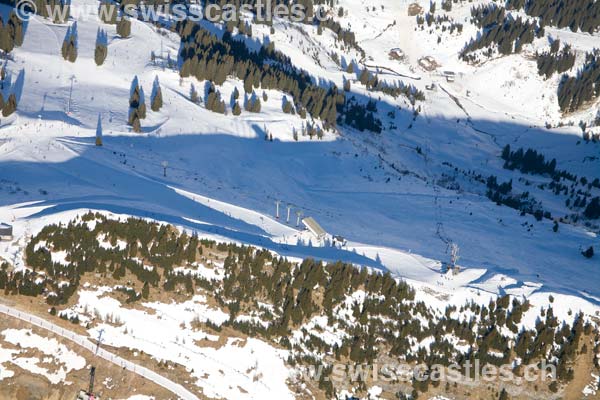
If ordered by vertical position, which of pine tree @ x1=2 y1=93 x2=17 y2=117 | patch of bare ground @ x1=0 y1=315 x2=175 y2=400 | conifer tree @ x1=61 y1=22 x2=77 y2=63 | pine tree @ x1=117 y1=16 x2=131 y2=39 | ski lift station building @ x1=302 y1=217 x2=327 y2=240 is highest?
pine tree @ x1=117 y1=16 x2=131 y2=39

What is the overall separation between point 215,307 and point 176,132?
32509 mm

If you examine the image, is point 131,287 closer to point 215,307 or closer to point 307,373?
point 215,307

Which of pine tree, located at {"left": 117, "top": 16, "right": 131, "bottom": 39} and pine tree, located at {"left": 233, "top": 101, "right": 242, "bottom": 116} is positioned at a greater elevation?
pine tree, located at {"left": 117, "top": 16, "right": 131, "bottom": 39}

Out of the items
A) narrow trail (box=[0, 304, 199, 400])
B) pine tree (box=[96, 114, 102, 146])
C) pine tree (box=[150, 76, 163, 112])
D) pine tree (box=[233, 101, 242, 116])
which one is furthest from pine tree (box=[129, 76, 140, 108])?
narrow trail (box=[0, 304, 199, 400])

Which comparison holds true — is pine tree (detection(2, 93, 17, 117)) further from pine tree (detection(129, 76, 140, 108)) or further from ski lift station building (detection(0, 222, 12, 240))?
ski lift station building (detection(0, 222, 12, 240))

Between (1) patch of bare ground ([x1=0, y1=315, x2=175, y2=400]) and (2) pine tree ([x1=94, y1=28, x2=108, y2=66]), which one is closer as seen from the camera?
(1) patch of bare ground ([x1=0, y1=315, x2=175, y2=400])

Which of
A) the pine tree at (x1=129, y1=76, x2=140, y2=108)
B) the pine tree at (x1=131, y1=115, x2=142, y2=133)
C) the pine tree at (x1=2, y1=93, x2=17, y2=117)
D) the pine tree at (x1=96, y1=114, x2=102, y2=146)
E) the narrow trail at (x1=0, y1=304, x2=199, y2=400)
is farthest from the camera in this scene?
the pine tree at (x1=129, y1=76, x2=140, y2=108)

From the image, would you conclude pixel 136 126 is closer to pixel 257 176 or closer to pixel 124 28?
pixel 257 176

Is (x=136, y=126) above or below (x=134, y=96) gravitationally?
below

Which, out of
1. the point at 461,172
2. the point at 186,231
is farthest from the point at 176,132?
the point at 461,172

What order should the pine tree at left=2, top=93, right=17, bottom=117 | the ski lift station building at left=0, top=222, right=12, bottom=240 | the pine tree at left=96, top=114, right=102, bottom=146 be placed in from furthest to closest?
1. the pine tree at left=2, top=93, right=17, bottom=117
2. the pine tree at left=96, top=114, right=102, bottom=146
3. the ski lift station building at left=0, top=222, right=12, bottom=240

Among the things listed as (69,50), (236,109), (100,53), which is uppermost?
(100,53)

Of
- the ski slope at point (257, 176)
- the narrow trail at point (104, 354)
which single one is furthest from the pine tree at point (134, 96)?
the narrow trail at point (104, 354)

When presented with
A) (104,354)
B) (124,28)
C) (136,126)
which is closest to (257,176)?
(136,126)
